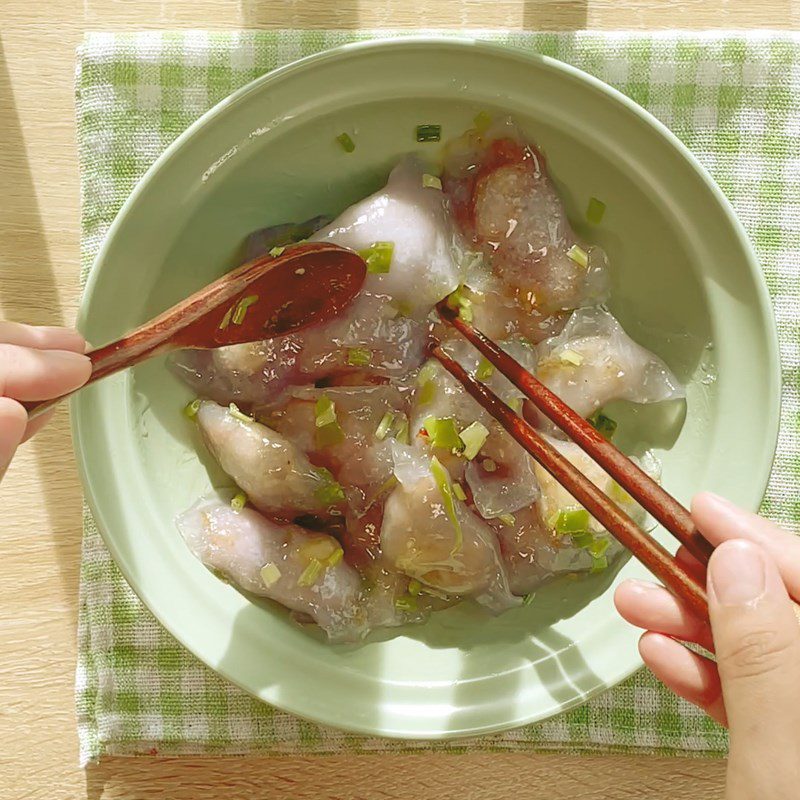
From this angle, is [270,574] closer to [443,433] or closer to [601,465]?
[443,433]

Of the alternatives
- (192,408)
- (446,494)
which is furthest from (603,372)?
(192,408)

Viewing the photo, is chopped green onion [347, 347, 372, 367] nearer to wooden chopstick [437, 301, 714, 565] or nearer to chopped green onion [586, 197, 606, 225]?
wooden chopstick [437, 301, 714, 565]

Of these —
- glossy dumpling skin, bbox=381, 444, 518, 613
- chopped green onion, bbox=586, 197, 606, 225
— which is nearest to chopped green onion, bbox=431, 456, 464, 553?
glossy dumpling skin, bbox=381, 444, 518, 613

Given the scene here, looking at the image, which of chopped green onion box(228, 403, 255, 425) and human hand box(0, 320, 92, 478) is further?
chopped green onion box(228, 403, 255, 425)

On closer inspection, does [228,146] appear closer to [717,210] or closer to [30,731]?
[717,210]

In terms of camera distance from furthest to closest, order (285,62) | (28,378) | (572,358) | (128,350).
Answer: (285,62) → (572,358) → (128,350) → (28,378)

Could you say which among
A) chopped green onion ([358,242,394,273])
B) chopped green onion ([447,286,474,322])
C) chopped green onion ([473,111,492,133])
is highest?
chopped green onion ([473,111,492,133])

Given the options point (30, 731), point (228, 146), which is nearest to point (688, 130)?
point (228, 146)
